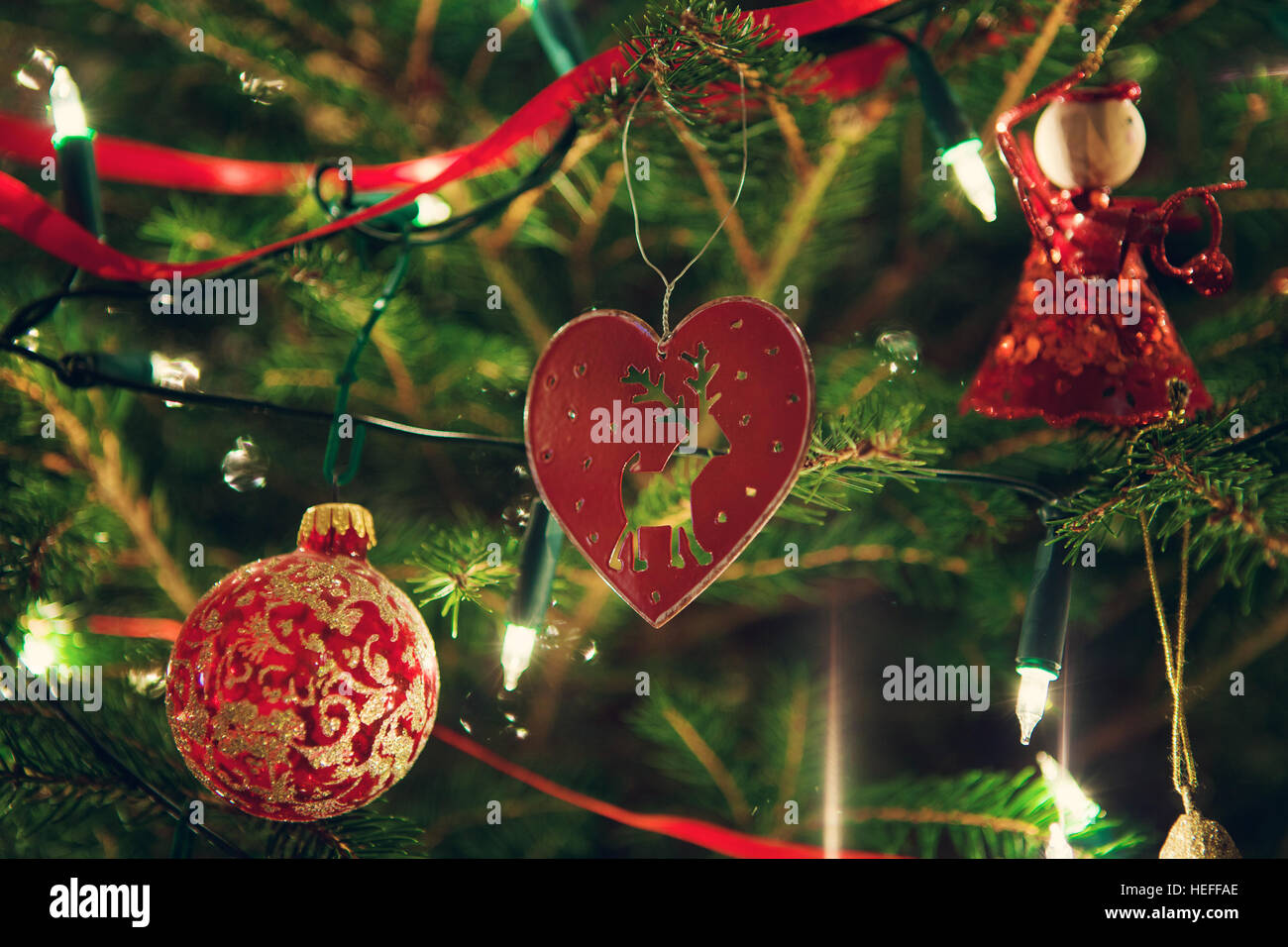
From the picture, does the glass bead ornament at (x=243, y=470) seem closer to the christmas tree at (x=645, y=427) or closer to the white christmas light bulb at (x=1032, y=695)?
the christmas tree at (x=645, y=427)

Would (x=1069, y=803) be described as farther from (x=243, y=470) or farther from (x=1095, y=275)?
(x=243, y=470)

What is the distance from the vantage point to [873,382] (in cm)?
75

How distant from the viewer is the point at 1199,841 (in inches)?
23.3

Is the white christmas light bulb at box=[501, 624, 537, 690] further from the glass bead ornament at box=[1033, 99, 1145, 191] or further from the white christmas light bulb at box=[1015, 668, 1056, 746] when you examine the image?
the glass bead ornament at box=[1033, 99, 1145, 191]

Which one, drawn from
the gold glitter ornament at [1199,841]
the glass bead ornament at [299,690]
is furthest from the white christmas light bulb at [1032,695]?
the glass bead ornament at [299,690]

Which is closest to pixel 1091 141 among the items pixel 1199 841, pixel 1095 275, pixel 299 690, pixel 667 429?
pixel 1095 275

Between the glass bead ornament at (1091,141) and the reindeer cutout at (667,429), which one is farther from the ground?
the glass bead ornament at (1091,141)

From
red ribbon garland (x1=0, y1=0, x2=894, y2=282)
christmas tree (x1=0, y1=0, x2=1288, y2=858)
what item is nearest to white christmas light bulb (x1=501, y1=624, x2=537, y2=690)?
christmas tree (x1=0, y1=0, x2=1288, y2=858)

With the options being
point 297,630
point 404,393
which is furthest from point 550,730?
point 297,630

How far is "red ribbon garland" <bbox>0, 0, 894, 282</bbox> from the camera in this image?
0.58m

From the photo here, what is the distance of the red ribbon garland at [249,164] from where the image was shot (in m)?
0.58

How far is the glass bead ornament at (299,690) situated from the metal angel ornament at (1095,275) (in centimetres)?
39

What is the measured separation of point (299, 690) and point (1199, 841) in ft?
1.73

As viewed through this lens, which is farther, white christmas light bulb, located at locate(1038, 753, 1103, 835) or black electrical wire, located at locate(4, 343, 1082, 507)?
white christmas light bulb, located at locate(1038, 753, 1103, 835)
